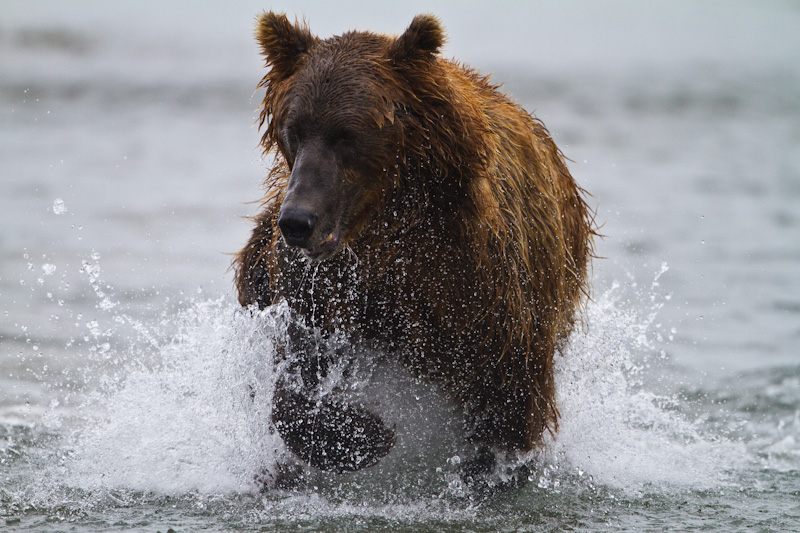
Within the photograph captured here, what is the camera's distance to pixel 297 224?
12.3ft

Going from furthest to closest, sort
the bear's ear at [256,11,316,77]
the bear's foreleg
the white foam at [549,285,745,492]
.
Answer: the white foam at [549,285,745,492] < the bear's foreleg < the bear's ear at [256,11,316,77]

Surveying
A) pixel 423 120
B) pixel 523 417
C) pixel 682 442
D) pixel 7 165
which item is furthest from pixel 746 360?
pixel 7 165

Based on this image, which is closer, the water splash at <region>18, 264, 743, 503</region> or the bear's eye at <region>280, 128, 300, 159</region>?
the bear's eye at <region>280, 128, 300, 159</region>

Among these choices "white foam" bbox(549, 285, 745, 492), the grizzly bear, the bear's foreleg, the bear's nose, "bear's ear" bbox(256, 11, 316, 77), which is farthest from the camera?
"white foam" bbox(549, 285, 745, 492)

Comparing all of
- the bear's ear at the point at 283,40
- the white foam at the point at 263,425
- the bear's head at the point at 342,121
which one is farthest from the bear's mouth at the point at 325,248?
the bear's ear at the point at 283,40

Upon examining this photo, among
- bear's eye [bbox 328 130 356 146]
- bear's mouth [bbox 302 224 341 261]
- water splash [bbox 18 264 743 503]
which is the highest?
bear's eye [bbox 328 130 356 146]

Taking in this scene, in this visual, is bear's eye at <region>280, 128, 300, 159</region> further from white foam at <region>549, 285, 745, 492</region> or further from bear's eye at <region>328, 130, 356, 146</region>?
white foam at <region>549, 285, 745, 492</region>

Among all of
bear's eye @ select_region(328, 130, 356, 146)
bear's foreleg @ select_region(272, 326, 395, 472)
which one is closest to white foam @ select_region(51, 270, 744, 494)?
bear's foreleg @ select_region(272, 326, 395, 472)

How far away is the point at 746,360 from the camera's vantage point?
A: 7723 mm

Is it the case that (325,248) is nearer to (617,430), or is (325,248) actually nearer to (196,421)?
(196,421)

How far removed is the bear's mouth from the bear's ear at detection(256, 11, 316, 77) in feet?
2.46

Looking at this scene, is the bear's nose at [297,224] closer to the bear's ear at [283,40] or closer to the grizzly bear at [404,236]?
the grizzly bear at [404,236]

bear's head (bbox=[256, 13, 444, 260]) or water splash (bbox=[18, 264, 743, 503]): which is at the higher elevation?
bear's head (bbox=[256, 13, 444, 260])

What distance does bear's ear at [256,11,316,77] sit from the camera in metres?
4.21
